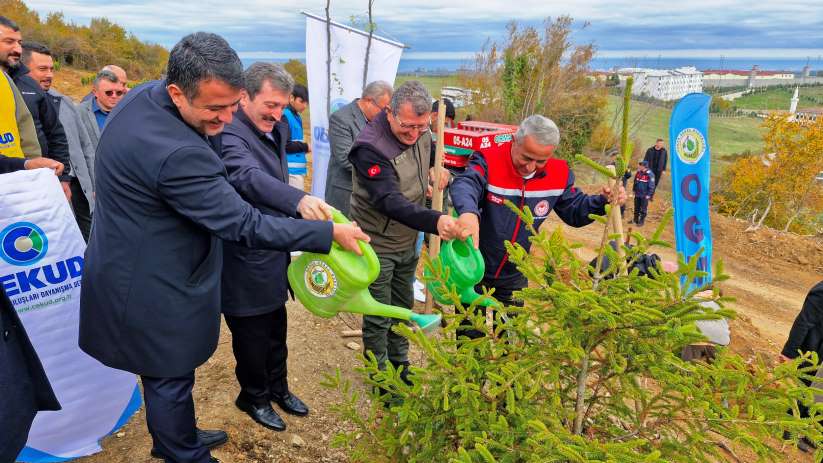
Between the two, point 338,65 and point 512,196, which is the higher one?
point 338,65

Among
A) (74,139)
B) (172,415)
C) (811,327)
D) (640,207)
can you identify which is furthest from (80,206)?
(640,207)

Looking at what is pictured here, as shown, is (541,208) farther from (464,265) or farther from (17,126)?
(17,126)

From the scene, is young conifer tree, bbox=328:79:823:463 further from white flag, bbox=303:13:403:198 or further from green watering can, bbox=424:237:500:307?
white flag, bbox=303:13:403:198

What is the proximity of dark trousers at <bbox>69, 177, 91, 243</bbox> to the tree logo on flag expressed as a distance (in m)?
4.98

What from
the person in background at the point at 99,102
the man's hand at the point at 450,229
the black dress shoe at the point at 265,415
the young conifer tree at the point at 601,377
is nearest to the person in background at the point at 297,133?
the person in background at the point at 99,102

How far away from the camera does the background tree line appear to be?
2278 cm

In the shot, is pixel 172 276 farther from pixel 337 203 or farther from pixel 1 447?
pixel 337 203

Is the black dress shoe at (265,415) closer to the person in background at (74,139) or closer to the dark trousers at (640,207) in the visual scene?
the person in background at (74,139)

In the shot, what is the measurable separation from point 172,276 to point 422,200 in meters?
1.68

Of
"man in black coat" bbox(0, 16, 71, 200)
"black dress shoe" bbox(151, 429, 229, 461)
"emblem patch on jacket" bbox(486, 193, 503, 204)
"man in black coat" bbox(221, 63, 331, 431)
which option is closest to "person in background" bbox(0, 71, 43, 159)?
"man in black coat" bbox(0, 16, 71, 200)

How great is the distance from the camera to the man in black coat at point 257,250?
7.52 feet

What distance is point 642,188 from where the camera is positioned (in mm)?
11320

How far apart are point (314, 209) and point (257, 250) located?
1.78 ft

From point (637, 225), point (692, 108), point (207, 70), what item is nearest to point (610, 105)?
point (637, 225)
